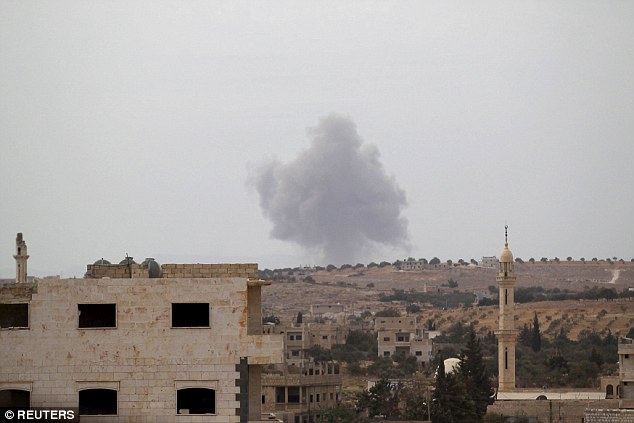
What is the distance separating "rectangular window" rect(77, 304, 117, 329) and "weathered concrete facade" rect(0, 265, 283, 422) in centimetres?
1

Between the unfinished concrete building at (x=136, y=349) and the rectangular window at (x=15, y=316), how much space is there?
0.01 meters

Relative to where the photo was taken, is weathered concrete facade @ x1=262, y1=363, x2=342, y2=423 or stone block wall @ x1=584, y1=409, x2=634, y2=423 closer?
stone block wall @ x1=584, y1=409, x2=634, y2=423

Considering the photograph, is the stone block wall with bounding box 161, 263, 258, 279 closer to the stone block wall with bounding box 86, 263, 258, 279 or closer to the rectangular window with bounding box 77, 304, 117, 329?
the stone block wall with bounding box 86, 263, 258, 279

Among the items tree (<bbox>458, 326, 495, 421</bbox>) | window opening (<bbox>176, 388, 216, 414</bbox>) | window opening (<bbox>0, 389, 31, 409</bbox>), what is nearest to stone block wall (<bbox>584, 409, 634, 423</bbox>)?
tree (<bbox>458, 326, 495, 421</bbox>)

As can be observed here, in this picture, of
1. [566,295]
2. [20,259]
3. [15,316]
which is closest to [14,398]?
[15,316]

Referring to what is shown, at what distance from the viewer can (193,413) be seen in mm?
22125

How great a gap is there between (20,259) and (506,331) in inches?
2225

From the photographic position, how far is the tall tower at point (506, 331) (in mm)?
84000

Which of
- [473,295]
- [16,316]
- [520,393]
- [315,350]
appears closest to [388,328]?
[315,350]

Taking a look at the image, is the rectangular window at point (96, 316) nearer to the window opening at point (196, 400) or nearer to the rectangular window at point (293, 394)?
the window opening at point (196, 400)

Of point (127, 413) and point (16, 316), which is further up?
point (16, 316)

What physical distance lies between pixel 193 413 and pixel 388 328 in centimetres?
10449

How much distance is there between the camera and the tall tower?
276 feet

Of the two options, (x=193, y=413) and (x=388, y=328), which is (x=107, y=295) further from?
(x=388, y=328)
